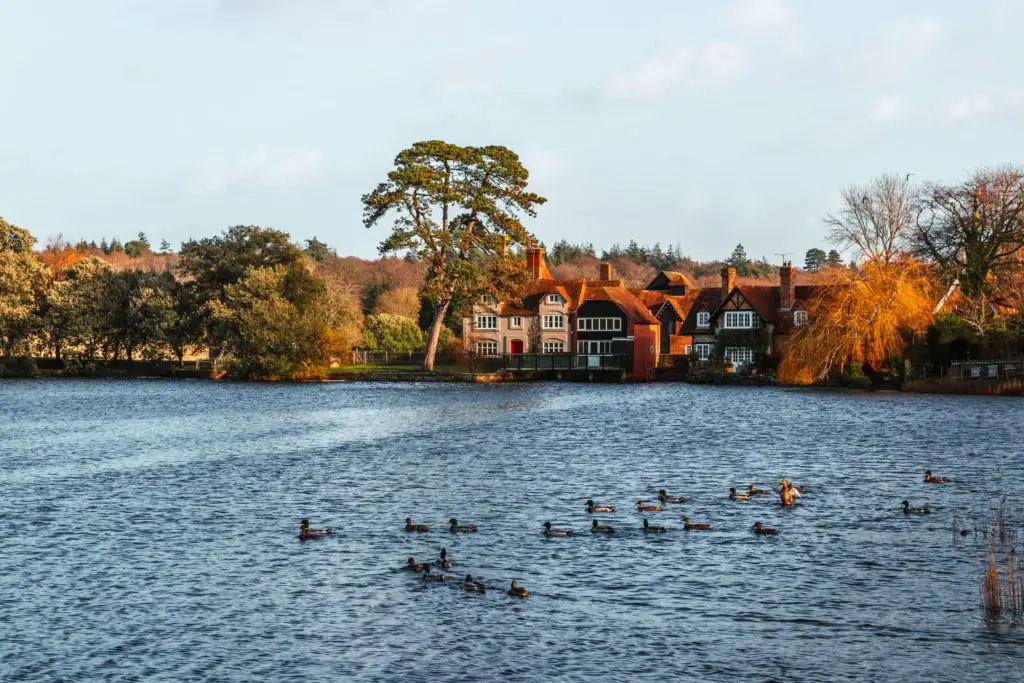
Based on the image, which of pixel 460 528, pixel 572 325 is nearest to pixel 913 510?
pixel 460 528

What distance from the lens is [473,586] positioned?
26766mm

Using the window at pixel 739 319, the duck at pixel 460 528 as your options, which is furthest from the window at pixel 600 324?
the duck at pixel 460 528

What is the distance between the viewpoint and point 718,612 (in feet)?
81.7

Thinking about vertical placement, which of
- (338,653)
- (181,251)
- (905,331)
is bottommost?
(338,653)

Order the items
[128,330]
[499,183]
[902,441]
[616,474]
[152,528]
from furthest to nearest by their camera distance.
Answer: [128,330]
[499,183]
[902,441]
[616,474]
[152,528]

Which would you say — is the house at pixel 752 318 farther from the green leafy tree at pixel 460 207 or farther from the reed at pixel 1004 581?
the reed at pixel 1004 581

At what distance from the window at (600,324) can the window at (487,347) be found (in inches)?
451

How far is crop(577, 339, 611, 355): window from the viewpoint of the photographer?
13312 centimetres

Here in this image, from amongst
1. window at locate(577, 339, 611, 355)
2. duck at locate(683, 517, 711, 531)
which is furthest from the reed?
window at locate(577, 339, 611, 355)

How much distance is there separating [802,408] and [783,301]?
4060 cm

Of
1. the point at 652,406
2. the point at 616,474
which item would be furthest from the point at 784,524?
the point at 652,406

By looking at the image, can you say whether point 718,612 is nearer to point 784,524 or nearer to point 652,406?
point 784,524

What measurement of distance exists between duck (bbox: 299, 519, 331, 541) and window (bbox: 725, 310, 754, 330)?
91662mm

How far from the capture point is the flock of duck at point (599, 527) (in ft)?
90.6
